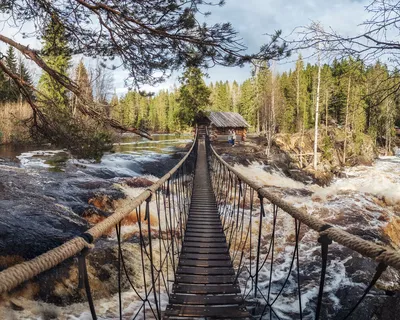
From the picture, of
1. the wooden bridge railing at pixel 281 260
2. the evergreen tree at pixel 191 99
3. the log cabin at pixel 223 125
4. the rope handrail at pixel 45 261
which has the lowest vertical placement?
the wooden bridge railing at pixel 281 260

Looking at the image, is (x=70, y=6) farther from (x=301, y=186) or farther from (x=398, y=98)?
(x=301, y=186)

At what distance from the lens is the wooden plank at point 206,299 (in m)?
2.92

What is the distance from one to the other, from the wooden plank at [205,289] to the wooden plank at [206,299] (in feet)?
0.20

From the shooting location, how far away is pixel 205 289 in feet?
10.5

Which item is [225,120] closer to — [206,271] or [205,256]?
[205,256]

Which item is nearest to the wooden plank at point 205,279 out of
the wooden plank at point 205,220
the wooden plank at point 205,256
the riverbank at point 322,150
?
the wooden plank at point 205,256

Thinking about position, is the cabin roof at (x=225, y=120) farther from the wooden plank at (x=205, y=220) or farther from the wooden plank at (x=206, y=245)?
the wooden plank at (x=206, y=245)

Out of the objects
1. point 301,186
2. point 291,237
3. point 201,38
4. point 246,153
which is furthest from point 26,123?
point 246,153

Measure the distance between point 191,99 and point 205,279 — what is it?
79.1 ft

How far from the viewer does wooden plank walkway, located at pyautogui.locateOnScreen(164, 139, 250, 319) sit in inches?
109

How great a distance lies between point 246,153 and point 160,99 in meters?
61.6

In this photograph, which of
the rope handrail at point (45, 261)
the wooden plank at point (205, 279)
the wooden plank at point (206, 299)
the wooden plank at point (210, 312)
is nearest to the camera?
the rope handrail at point (45, 261)

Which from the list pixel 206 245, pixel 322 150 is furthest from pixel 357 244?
pixel 322 150

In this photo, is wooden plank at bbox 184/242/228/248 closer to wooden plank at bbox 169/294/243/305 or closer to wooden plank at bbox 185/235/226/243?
wooden plank at bbox 185/235/226/243
